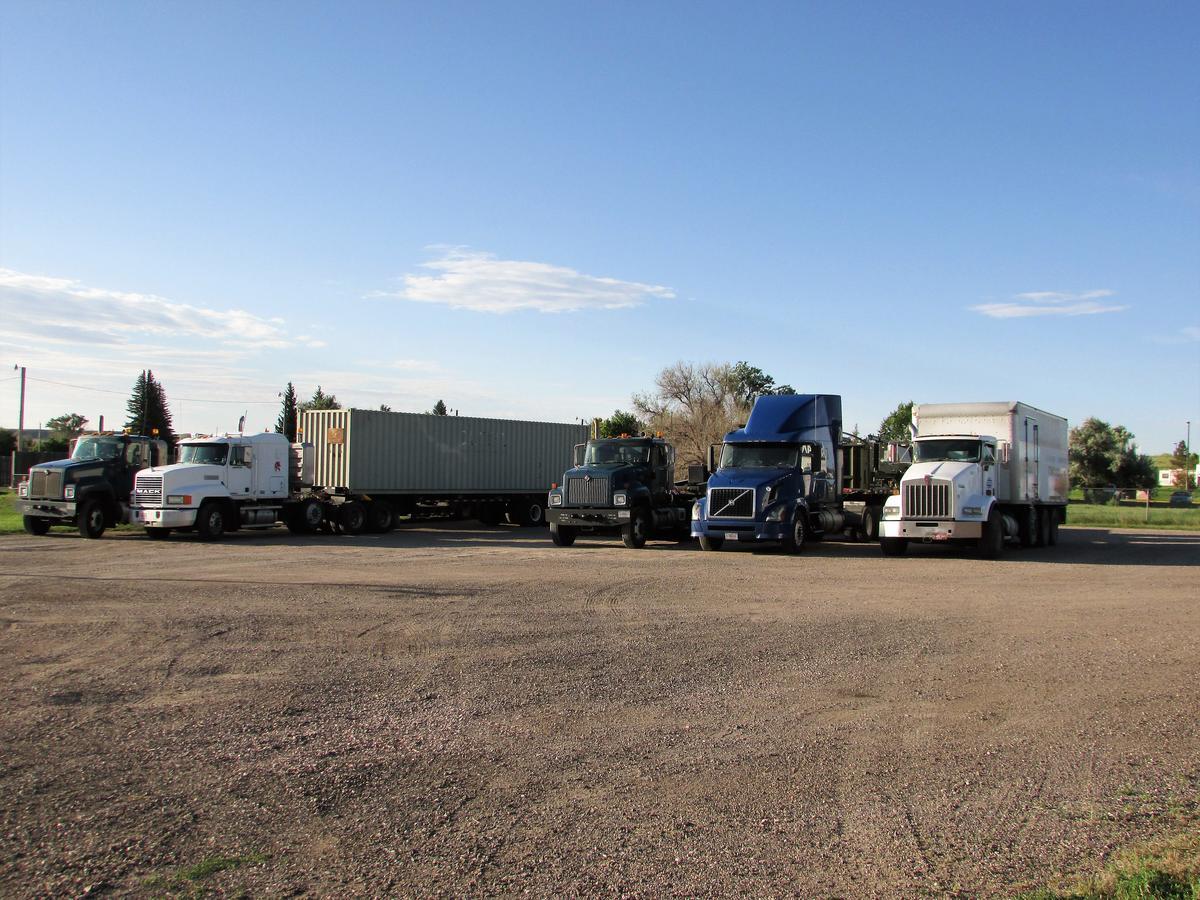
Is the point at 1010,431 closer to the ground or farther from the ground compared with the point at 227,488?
farther from the ground

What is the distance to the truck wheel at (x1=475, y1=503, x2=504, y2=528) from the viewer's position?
31922 millimetres

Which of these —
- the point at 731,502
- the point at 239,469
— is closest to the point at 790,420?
the point at 731,502

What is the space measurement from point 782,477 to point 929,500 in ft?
10.1

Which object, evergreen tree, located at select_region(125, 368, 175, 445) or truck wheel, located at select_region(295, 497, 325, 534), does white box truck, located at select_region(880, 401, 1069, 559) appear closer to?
truck wheel, located at select_region(295, 497, 325, 534)

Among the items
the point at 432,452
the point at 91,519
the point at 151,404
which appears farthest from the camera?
the point at 151,404

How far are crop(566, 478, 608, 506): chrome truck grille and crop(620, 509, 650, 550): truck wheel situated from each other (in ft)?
2.56

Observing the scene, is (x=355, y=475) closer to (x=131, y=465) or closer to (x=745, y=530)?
(x=131, y=465)

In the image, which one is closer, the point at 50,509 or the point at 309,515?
the point at 50,509

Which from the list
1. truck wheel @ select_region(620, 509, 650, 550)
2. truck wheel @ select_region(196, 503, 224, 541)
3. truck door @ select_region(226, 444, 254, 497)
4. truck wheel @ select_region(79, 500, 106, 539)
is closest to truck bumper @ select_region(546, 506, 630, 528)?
truck wheel @ select_region(620, 509, 650, 550)

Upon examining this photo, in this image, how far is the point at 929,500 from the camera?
70.2ft

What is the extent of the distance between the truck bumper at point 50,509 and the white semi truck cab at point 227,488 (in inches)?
59.2

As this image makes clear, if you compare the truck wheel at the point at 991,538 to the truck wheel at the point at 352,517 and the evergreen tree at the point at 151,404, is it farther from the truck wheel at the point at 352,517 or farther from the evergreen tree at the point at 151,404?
the evergreen tree at the point at 151,404

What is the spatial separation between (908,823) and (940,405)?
2089 centimetres

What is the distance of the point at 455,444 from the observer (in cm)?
3058
